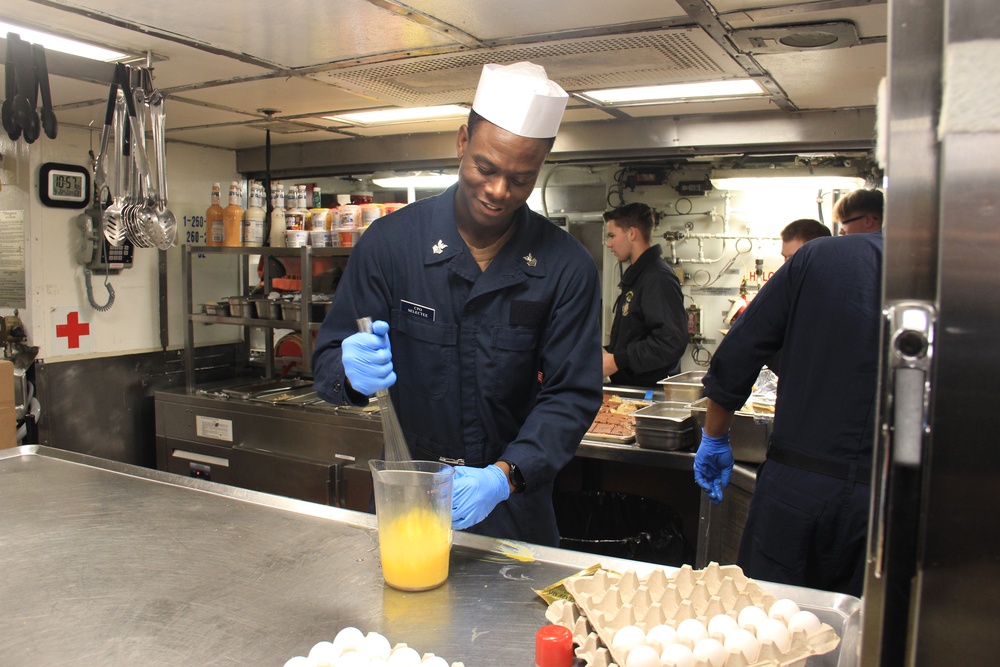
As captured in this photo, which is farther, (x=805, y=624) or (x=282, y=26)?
Result: (x=282, y=26)

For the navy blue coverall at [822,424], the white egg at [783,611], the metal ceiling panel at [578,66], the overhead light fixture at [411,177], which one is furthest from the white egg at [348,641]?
the overhead light fixture at [411,177]

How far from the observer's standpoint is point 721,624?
41.5 inches

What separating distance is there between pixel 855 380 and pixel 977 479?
159cm

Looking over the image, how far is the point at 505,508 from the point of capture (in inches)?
72.8

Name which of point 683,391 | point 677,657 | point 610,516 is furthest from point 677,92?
point 677,657

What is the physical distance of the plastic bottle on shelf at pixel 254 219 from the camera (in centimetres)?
459

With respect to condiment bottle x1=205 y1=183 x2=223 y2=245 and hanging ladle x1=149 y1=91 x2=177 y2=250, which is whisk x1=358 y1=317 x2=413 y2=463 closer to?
hanging ladle x1=149 y1=91 x2=177 y2=250

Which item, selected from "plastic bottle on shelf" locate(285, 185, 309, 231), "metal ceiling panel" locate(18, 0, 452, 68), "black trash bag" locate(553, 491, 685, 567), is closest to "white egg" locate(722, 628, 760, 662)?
A: "metal ceiling panel" locate(18, 0, 452, 68)

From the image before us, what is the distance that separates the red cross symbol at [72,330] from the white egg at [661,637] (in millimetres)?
4249

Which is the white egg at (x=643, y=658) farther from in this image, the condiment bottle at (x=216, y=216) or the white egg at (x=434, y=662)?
the condiment bottle at (x=216, y=216)

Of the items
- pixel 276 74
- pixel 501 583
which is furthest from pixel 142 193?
pixel 501 583

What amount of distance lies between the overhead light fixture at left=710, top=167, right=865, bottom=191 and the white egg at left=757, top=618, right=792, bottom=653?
13.1ft

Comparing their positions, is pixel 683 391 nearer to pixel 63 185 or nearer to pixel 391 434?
pixel 391 434

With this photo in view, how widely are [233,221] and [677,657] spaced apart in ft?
13.9
